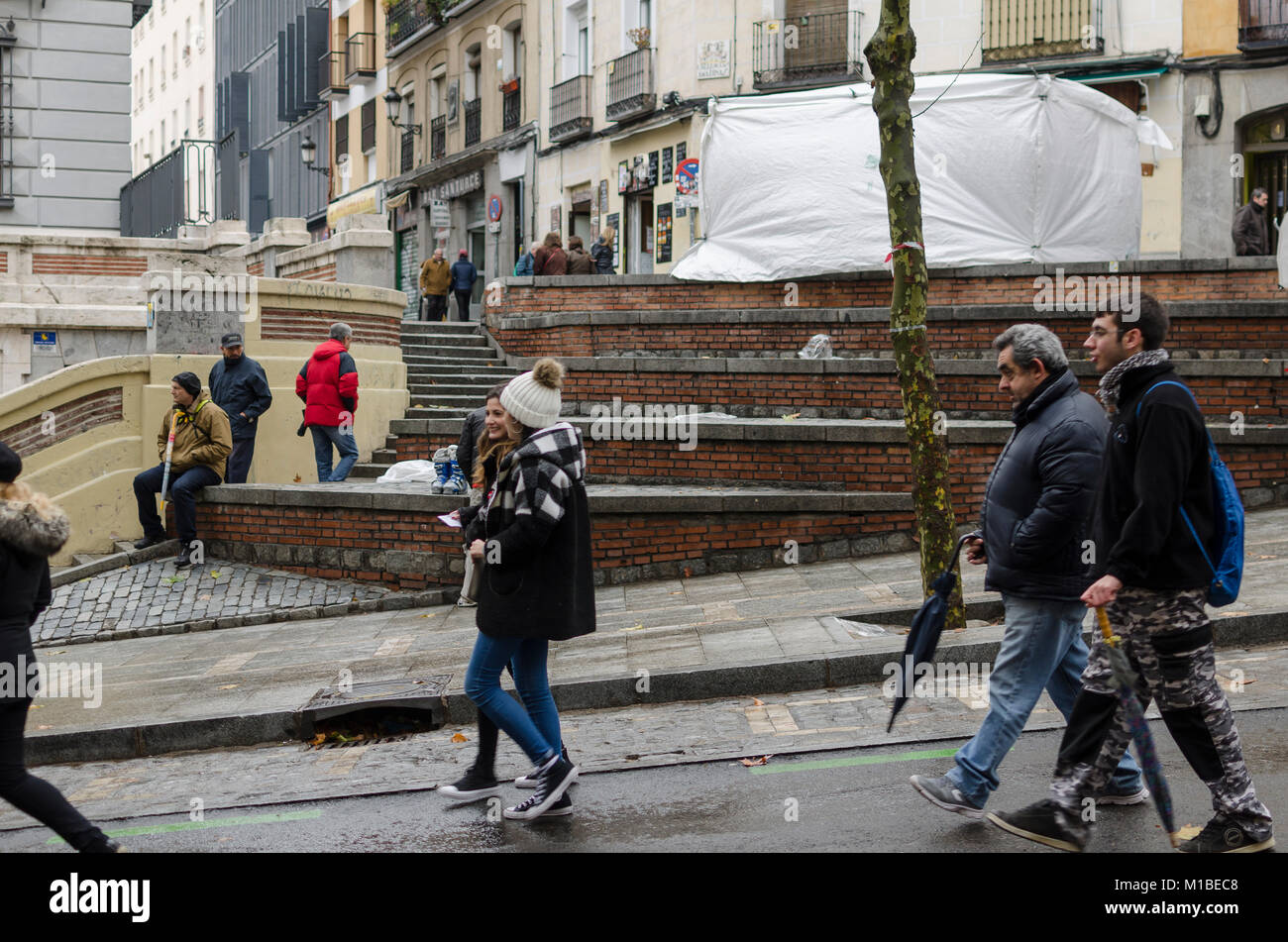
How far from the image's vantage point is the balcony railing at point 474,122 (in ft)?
117

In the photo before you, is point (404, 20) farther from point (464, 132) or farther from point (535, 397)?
point (535, 397)

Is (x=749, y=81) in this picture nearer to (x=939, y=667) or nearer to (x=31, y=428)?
(x=31, y=428)

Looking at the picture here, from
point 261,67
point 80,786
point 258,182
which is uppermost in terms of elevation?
point 261,67

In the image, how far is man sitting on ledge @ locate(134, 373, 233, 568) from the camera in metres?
13.0

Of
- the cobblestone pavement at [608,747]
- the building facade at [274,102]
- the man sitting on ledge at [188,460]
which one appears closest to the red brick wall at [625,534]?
the man sitting on ledge at [188,460]

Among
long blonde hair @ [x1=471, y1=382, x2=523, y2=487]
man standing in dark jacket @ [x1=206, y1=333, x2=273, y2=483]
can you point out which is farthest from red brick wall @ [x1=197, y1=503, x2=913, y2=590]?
long blonde hair @ [x1=471, y1=382, x2=523, y2=487]

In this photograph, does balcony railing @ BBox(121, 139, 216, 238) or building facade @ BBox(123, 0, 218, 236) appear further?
building facade @ BBox(123, 0, 218, 236)

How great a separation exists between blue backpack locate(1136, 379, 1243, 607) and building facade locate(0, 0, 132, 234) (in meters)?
19.6

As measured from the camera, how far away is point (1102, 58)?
23.6m

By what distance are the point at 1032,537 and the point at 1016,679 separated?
0.59m

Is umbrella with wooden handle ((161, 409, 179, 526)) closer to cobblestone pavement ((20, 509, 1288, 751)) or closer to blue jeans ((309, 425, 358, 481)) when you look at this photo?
blue jeans ((309, 425, 358, 481))
